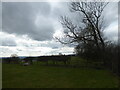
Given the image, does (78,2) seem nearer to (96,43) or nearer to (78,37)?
(78,37)

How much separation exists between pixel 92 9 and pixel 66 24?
4516 millimetres

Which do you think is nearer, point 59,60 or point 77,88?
point 77,88

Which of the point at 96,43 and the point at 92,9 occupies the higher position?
the point at 92,9

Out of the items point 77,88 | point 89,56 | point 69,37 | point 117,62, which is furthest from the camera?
point 89,56

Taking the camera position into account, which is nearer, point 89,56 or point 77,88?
point 77,88

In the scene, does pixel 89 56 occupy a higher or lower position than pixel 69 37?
lower

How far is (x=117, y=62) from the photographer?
979 centimetres

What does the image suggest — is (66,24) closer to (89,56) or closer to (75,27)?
(75,27)

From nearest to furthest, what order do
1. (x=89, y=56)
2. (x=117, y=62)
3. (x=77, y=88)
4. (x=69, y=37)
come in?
(x=77, y=88) < (x=117, y=62) < (x=69, y=37) < (x=89, y=56)

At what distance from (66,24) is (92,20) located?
399 centimetres

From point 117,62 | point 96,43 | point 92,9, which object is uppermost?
point 92,9

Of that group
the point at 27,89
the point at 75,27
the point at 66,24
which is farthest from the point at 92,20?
the point at 27,89

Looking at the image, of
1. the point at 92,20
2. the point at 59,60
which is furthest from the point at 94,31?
the point at 59,60

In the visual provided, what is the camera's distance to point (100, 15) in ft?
55.2
